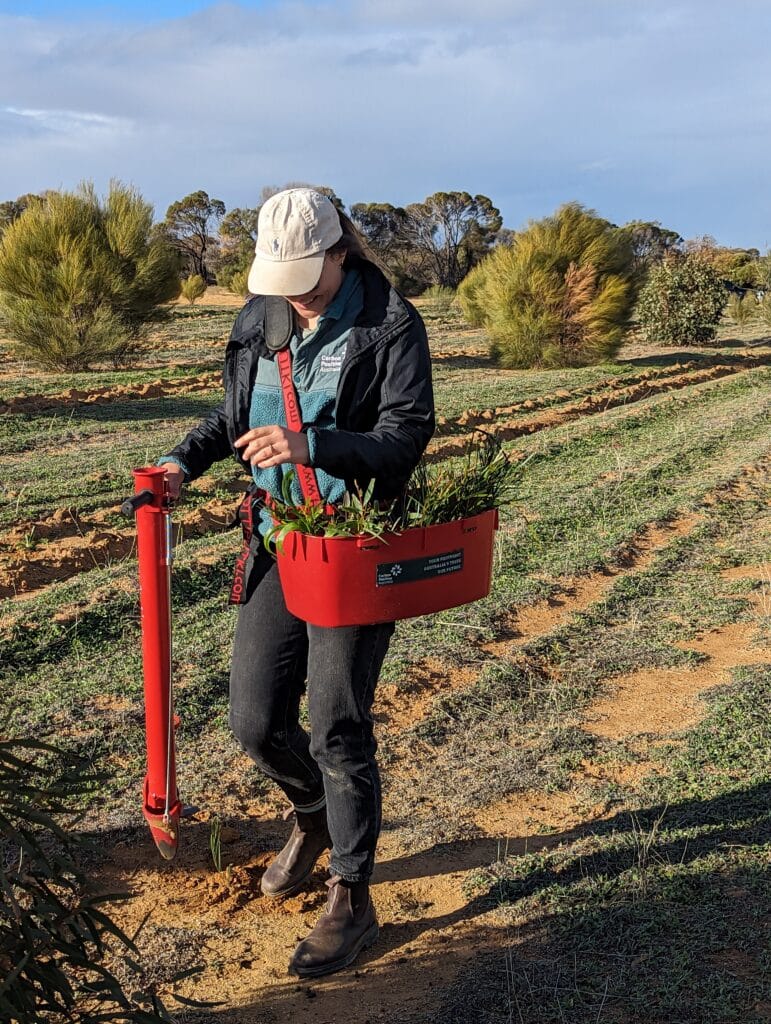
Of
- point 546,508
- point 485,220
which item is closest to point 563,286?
point 546,508

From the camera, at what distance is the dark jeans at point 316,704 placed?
260cm

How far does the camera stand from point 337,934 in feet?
9.06

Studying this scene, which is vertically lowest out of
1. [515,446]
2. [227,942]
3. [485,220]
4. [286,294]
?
[227,942]

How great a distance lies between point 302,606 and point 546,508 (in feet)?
18.3

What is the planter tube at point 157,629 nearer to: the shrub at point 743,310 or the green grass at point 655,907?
the green grass at point 655,907

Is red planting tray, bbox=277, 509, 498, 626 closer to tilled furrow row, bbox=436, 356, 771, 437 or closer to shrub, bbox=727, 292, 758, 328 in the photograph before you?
tilled furrow row, bbox=436, 356, 771, 437

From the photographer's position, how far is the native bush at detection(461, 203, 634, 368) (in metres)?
20.7

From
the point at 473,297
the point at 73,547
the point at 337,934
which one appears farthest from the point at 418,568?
the point at 473,297

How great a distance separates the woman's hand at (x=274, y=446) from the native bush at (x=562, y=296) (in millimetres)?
18936

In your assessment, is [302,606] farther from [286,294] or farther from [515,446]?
[515,446]

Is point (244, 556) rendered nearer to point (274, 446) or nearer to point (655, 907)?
point (274, 446)

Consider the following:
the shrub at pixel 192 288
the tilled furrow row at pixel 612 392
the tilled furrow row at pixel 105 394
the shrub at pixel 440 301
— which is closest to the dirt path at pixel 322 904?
the tilled furrow row at pixel 612 392

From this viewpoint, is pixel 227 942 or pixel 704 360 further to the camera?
pixel 704 360

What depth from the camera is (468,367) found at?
817 inches
